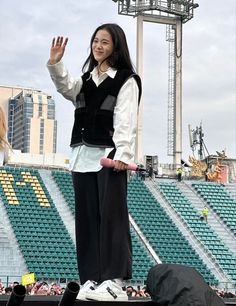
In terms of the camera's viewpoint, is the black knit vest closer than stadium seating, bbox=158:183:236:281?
Yes

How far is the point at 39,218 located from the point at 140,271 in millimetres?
4699

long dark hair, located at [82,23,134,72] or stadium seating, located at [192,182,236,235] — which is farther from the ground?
long dark hair, located at [82,23,134,72]

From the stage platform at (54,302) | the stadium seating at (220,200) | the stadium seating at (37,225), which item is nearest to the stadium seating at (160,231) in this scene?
the stadium seating at (220,200)

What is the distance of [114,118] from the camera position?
358 cm

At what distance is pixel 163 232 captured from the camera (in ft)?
72.3

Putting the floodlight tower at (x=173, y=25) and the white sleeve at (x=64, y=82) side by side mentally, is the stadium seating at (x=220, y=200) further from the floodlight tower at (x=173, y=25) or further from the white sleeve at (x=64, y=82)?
the white sleeve at (x=64, y=82)

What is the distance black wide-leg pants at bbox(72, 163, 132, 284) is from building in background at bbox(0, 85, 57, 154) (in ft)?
198

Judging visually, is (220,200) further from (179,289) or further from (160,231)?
(179,289)

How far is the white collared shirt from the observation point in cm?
350

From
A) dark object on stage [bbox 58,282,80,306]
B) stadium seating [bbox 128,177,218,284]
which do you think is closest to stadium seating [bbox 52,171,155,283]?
stadium seating [bbox 128,177,218,284]

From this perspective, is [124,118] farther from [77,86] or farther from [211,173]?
[211,173]

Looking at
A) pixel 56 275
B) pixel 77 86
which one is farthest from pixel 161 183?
pixel 77 86

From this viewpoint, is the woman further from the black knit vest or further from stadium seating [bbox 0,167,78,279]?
stadium seating [bbox 0,167,78,279]

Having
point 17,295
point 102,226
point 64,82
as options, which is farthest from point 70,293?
point 64,82
